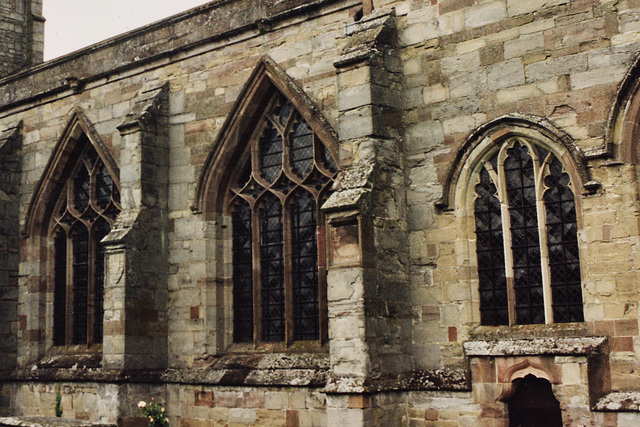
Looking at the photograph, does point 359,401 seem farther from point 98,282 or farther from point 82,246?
point 82,246

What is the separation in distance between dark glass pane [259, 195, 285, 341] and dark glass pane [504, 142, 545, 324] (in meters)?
4.15

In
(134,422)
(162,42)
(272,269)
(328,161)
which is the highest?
(162,42)

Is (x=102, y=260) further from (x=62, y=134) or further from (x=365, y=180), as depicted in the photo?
(x=365, y=180)

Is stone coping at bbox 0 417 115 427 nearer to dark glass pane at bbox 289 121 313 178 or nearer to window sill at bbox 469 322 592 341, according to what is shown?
window sill at bbox 469 322 592 341

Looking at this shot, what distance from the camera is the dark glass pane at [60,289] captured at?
55.4ft

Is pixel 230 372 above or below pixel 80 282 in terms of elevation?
below

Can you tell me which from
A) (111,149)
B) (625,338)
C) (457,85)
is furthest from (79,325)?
(625,338)

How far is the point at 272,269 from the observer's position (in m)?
13.8

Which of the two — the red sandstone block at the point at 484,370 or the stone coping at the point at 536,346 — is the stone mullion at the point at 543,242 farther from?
the red sandstone block at the point at 484,370

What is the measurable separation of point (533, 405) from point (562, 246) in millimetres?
1921

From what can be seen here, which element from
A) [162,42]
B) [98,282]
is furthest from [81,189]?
[162,42]

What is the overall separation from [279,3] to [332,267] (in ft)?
16.4

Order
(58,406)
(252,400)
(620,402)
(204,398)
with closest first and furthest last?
(620,402) → (252,400) → (204,398) → (58,406)

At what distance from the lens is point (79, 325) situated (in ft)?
54.1
